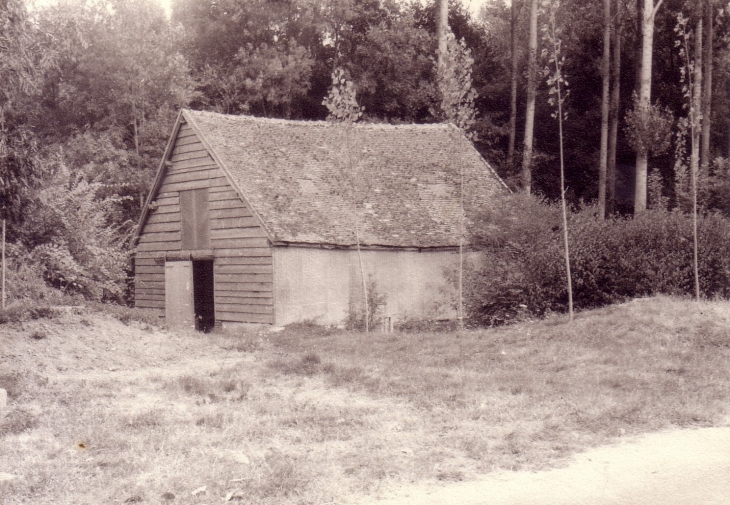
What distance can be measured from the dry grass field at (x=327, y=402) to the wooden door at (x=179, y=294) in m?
7.14

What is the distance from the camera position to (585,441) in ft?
28.0

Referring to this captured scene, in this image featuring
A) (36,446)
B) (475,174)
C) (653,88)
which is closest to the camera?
(36,446)

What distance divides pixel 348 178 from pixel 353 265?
115 inches

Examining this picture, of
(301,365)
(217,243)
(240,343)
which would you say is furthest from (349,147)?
(301,365)

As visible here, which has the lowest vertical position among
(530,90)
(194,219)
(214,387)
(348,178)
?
(214,387)

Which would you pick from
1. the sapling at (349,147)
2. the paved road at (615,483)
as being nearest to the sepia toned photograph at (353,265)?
the paved road at (615,483)

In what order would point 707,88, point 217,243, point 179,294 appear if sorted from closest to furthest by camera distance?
point 217,243 < point 179,294 < point 707,88

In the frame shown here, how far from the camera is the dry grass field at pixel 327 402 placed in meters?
7.37

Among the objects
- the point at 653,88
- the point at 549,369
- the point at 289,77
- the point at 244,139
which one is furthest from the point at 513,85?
the point at 549,369

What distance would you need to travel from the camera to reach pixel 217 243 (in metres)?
24.3

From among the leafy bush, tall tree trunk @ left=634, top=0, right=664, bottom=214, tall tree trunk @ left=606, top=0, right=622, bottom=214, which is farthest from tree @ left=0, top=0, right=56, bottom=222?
tall tree trunk @ left=606, top=0, right=622, bottom=214

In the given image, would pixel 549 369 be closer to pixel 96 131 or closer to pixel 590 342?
pixel 590 342

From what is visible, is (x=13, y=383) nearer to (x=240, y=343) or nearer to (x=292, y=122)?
(x=240, y=343)

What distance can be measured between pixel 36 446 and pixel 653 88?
34.7 metres
